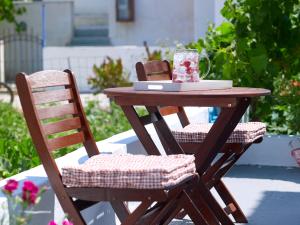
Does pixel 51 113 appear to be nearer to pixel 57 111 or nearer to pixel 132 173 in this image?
pixel 57 111

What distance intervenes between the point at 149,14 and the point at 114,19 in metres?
1.11

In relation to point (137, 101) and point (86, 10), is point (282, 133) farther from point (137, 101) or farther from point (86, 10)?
point (86, 10)

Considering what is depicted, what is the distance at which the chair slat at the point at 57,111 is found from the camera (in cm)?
418

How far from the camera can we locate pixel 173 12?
2181 centimetres

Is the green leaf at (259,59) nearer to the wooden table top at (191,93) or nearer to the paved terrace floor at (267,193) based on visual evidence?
the paved terrace floor at (267,193)

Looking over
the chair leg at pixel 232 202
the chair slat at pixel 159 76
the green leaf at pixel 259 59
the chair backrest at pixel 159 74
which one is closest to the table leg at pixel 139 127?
the chair leg at pixel 232 202

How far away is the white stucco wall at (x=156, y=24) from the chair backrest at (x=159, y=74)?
601 inches

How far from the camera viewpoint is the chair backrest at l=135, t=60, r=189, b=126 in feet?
18.4

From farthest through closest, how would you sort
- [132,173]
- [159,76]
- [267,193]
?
1. [267,193]
2. [159,76]
3. [132,173]

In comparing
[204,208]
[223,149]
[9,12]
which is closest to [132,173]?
[204,208]

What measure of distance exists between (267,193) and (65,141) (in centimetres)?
248

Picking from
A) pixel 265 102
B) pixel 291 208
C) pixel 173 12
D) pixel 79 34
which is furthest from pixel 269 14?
pixel 79 34

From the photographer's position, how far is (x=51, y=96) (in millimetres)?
4340

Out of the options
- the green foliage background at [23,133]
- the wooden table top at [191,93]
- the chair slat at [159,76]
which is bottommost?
the green foliage background at [23,133]
